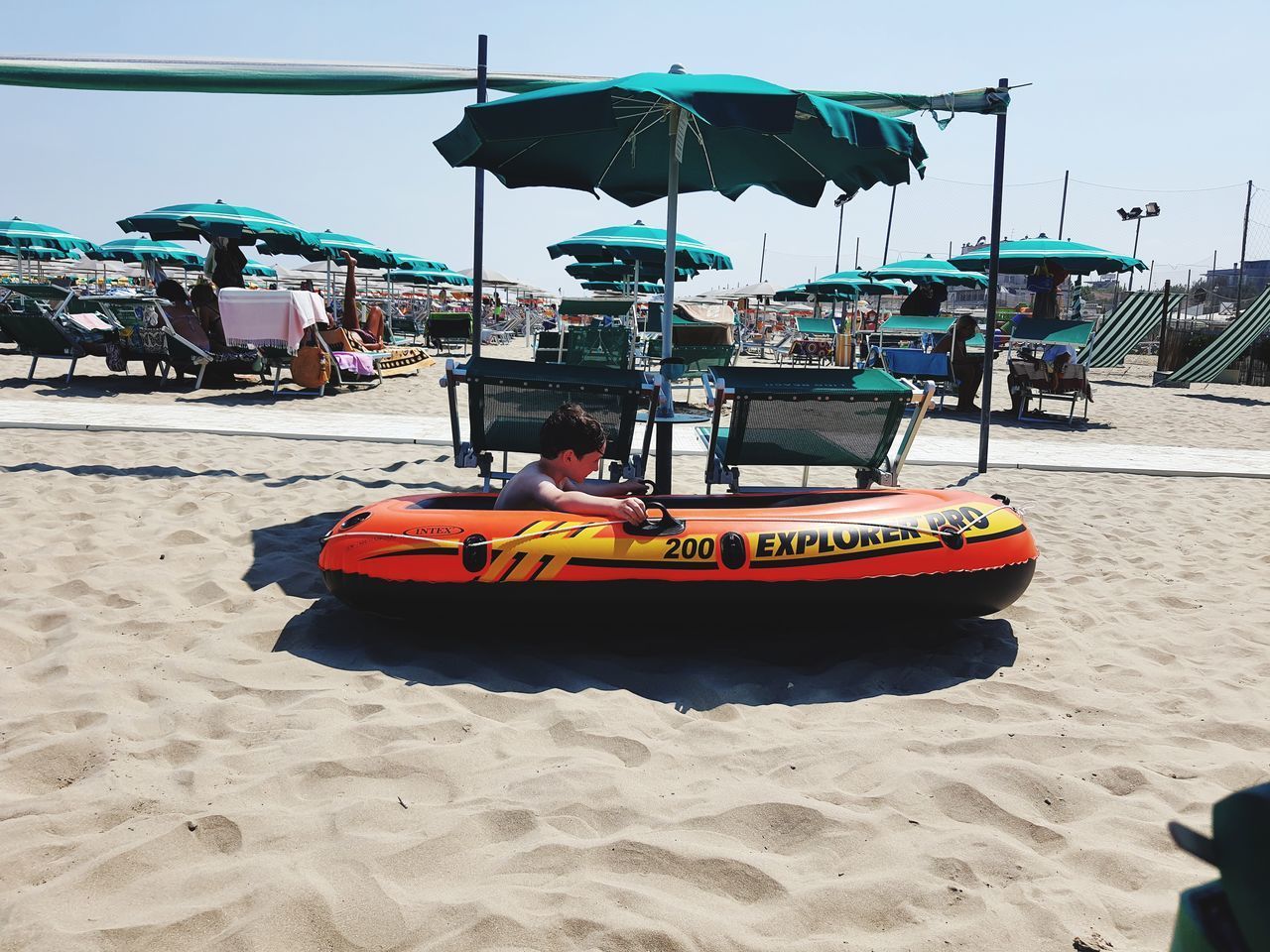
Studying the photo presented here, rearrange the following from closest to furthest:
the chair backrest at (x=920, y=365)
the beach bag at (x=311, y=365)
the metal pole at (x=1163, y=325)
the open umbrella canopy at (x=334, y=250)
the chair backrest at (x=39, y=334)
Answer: the chair backrest at (x=39, y=334) < the beach bag at (x=311, y=365) < the chair backrest at (x=920, y=365) < the open umbrella canopy at (x=334, y=250) < the metal pole at (x=1163, y=325)

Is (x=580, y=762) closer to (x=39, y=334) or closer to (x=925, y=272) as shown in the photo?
(x=39, y=334)

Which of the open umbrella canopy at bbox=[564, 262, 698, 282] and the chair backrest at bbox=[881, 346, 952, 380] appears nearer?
the chair backrest at bbox=[881, 346, 952, 380]

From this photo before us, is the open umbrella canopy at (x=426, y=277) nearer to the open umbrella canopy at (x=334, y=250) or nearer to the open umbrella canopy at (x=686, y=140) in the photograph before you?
the open umbrella canopy at (x=334, y=250)

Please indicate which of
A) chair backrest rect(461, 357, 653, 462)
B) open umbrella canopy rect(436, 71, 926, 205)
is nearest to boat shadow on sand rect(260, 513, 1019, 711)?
chair backrest rect(461, 357, 653, 462)

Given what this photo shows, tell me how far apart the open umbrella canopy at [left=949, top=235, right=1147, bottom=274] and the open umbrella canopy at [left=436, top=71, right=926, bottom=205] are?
5.99 meters

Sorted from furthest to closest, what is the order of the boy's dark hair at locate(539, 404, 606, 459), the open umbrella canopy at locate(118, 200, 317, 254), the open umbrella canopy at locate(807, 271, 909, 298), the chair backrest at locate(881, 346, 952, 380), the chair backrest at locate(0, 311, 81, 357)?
the open umbrella canopy at locate(807, 271, 909, 298), the open umbrella canopy at locate(118, 200, 317, 254), the chair backrest at locate(881, 346, 952, 380), the chair backrest at locate(0, 311, 81, 357), the boy's dark hair at locate(539, 404, 606, 459)

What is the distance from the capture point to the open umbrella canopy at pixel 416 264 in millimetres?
22309

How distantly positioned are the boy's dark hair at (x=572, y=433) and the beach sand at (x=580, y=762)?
2.29 ft

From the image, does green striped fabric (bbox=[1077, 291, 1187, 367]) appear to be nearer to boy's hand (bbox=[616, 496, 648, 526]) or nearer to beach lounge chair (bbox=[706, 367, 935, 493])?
beach lounge chair (bbox=[706, 367, 935, 493])

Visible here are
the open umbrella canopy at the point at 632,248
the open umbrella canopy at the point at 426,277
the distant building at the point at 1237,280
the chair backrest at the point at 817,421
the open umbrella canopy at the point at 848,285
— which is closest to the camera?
the chair backrest at the point at 817,421

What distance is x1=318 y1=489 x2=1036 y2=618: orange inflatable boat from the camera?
10.5ft

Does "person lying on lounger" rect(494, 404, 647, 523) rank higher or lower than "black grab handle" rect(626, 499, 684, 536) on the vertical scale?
higher

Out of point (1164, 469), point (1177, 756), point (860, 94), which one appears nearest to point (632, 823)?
point (1177, 756)

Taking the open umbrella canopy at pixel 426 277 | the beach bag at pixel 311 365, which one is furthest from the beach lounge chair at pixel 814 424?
the open umbrella canopy at pixel 426 277
